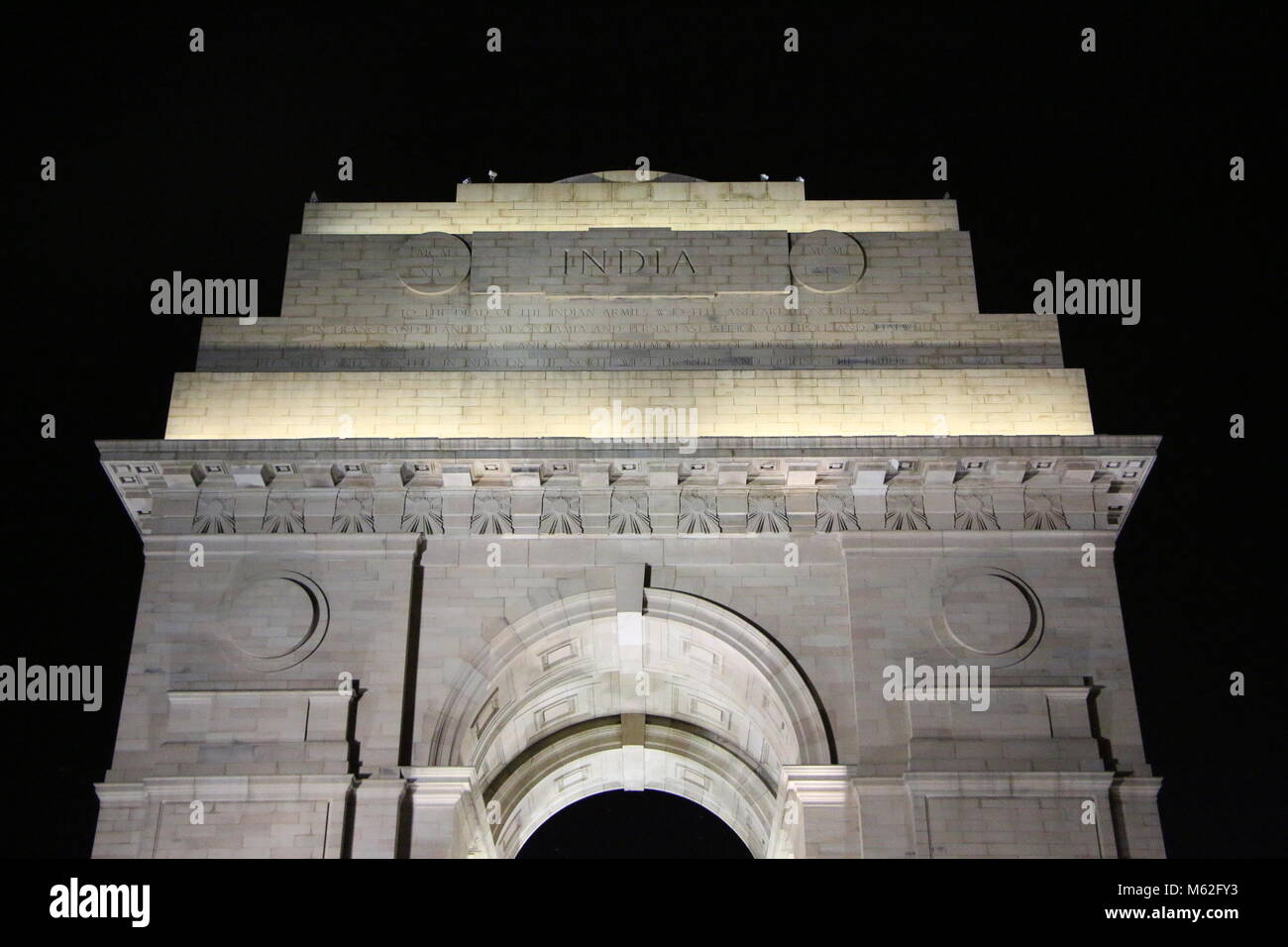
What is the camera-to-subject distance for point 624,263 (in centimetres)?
3297

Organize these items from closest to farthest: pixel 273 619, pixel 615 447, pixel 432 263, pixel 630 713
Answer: pixel 273 619 < pixel 615 447 < pixel 432 263 < pixel 630 713

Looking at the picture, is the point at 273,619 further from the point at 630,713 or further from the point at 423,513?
the point at 630,713

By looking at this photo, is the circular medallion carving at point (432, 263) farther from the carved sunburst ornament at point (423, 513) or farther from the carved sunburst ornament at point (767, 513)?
the carved sunburst ornament at point (767, 513)

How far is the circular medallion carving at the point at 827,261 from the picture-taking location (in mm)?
32562

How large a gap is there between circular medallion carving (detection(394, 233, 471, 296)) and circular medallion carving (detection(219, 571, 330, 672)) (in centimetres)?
756

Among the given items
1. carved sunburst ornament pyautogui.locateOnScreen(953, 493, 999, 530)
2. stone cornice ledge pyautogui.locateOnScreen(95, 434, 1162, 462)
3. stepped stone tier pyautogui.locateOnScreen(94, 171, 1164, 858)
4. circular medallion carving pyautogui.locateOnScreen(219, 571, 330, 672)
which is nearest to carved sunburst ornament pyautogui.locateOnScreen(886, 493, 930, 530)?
stepped stone tier pyautogui.locateOnScreen(94, 171, 1164, 858)

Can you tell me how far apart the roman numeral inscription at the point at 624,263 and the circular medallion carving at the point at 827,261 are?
2.41m

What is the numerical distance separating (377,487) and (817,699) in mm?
9610

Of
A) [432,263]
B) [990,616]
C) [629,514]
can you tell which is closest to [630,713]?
[629,514]

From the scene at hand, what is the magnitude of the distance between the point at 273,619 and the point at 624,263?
1121cm

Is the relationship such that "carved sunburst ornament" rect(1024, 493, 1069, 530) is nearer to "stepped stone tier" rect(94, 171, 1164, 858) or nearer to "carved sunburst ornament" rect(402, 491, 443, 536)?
"stepped stone tier" rect(94, 171, 1164, 858)

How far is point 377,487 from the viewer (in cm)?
2912
